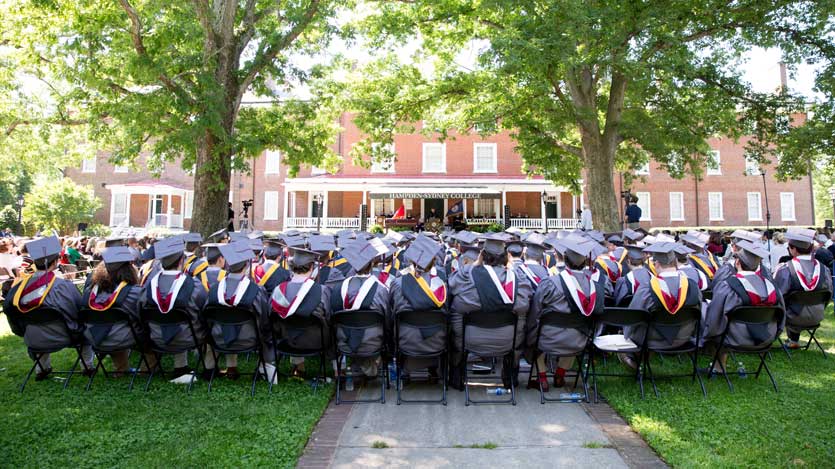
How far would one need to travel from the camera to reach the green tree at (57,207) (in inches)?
1104

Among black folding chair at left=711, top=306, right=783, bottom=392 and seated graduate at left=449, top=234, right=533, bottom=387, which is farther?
black folding chair at left=711, top=306, right=783, bottom=392

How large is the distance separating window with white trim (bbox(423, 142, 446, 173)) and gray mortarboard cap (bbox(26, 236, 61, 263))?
1087 inches

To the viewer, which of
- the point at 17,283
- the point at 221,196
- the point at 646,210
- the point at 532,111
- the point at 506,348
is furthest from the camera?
the point at 646,210

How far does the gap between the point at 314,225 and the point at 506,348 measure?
25471 millimetres

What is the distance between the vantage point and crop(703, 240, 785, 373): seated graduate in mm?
4969

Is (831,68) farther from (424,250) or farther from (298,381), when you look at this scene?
(298,381)

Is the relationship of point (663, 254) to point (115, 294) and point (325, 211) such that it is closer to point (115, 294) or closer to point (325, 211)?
point (115, 294)

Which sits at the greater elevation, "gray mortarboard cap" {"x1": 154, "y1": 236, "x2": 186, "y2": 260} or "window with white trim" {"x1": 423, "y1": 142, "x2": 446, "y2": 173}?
"window with white trim" {"x1": 423, "y1": 142, "x2": 446, "y2": 173}

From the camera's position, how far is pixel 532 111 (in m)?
17.3

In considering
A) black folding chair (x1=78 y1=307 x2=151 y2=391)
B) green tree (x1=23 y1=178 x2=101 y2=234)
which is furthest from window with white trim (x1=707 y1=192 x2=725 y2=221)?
green tree (x1=23 y1=178 x2=101 y2=234)

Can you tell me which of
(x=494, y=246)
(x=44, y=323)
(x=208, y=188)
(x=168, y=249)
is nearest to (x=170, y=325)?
(x=168, y=249)

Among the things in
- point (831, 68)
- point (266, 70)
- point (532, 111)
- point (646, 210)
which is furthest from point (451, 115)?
point (646, 210)

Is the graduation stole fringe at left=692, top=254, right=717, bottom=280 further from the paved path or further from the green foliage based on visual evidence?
the green foliage

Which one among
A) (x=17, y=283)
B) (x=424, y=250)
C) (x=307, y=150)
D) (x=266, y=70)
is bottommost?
(x=17, y=283)
